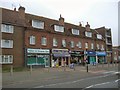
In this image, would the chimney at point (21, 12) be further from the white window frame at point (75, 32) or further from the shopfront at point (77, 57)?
the white window frame at point (75, 32)

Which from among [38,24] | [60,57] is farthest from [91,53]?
[38,24]

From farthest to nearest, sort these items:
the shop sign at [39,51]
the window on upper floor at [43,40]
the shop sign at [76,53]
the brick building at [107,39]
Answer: the brick building at [107,39] → the shop sign at [76,53] → the window on upper floor at [43,40] → the shop sign at [39,51]

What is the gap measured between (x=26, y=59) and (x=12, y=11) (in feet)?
29.3

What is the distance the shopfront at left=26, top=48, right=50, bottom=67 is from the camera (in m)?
36.8

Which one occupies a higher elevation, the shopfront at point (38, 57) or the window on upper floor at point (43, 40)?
the window on upper floor at point (43, 40)

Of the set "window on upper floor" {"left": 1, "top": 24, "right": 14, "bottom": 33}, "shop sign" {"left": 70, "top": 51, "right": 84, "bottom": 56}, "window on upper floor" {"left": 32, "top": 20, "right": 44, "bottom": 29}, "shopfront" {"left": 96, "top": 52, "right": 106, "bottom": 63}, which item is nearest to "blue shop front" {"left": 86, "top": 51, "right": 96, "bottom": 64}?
"shopfront" {"left": 96, "top": 52, "right": 106, "bottom": 63}

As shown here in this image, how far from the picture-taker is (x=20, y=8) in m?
38.2

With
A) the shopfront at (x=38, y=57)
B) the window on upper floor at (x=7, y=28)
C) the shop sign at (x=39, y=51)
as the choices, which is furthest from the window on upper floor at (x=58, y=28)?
the window on upper floor at (x=7, y=28)

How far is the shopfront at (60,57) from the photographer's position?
40.8 metres

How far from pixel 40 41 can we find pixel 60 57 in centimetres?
579

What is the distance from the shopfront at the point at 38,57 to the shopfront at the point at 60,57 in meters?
1.35

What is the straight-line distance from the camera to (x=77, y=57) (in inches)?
1833

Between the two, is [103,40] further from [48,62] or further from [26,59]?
[26,59]

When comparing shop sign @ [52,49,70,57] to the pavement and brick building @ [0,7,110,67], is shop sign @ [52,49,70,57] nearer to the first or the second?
brick building @ [0,7,110,67]
